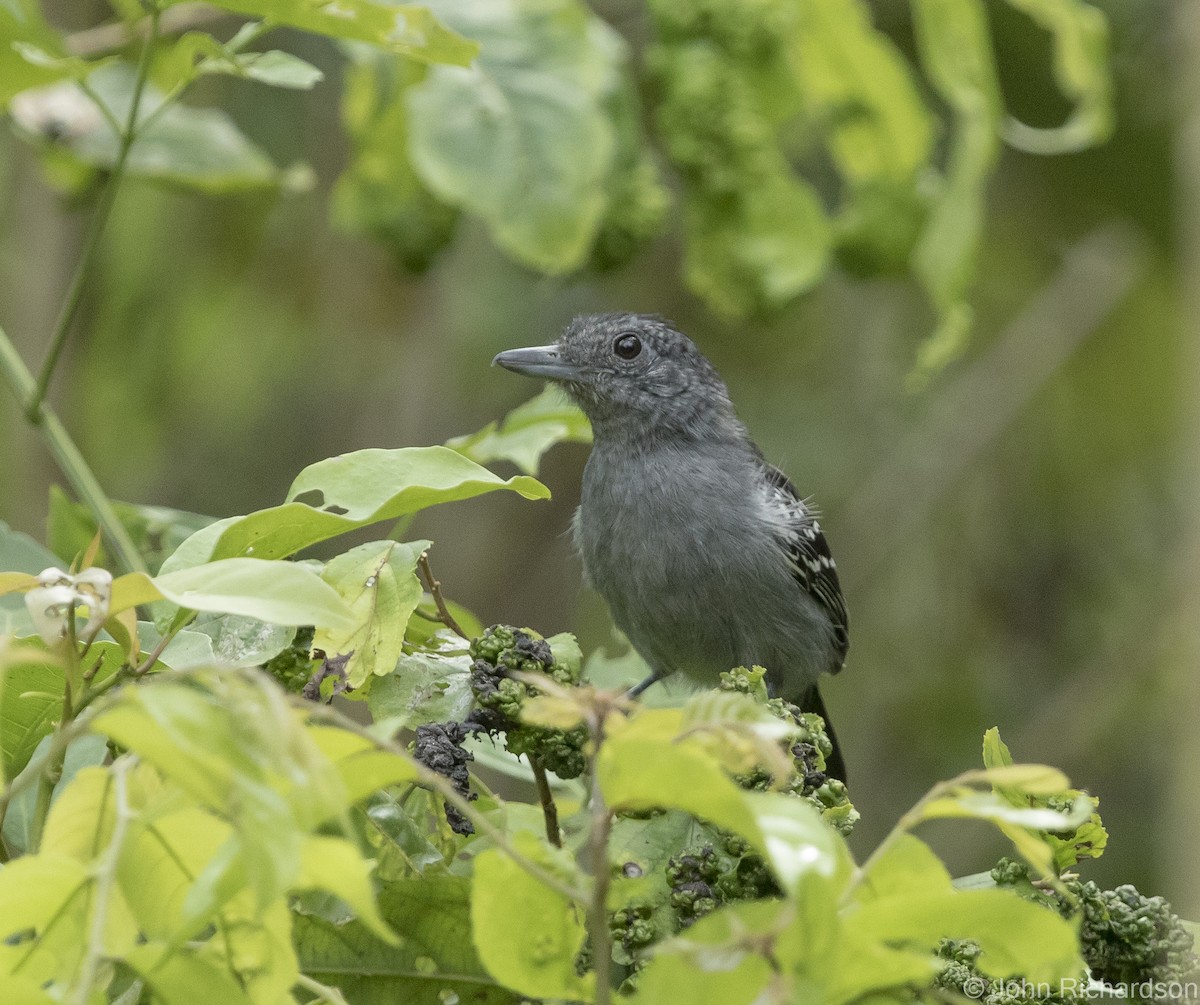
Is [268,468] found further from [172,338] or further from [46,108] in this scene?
[46,108]

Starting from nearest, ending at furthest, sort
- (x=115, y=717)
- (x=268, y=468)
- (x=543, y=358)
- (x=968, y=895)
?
(x=115, y=717) → (x=968, y=895) → (x=543, y=358) → (x=268, y=468)

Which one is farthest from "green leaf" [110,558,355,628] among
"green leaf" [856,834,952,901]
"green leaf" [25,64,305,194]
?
"green leaf" [25,64,305,194]

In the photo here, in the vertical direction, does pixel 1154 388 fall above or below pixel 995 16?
below

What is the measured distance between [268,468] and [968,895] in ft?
27.4

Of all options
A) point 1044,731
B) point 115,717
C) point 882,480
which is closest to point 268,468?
point 882,480

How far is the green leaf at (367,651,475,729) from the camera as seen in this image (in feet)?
6.97

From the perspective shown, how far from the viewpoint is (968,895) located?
1.29m

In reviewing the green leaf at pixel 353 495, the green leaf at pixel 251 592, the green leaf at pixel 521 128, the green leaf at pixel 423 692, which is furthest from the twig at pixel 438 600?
the green leaf at pixel 521 128

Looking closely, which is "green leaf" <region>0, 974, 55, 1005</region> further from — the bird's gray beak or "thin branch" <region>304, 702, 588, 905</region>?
the bird's gray beak

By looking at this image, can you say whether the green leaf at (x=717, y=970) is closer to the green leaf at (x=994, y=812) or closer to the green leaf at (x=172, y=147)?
the green leaf at (x=994, y=812)

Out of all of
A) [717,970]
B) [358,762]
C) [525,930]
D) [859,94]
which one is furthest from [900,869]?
[859,94]

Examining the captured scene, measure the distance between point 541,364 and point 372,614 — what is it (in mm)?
2580

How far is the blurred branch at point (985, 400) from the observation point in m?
8.00

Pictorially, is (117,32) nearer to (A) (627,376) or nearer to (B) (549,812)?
(A) (627,376)
